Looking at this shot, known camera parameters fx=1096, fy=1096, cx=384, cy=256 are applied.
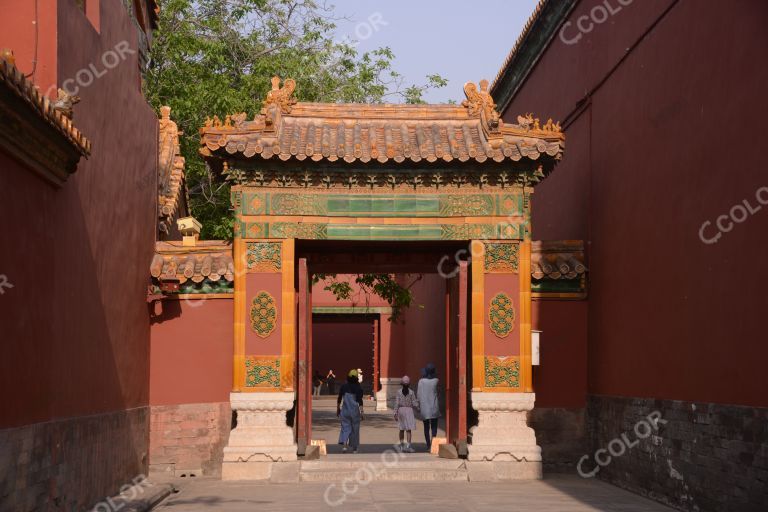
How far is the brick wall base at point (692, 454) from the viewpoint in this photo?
33.2 ft

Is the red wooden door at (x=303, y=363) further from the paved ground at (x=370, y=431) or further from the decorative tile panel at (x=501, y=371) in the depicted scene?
the decorative tile panel at (x=501, y=371)

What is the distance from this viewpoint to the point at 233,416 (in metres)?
16.1

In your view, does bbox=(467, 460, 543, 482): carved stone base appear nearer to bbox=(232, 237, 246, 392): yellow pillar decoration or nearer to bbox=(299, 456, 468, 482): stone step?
bbox=(299, 456, 468, 482): stone step

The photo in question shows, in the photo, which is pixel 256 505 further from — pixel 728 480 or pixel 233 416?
pixel 728 480

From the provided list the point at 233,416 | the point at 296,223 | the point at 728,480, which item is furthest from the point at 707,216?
the point at 233,416

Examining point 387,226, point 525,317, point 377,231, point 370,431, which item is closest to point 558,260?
point 525,317

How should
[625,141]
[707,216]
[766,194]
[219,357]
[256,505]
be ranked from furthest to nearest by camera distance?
[219,357] → [625,141] → [256,505] → [707,216] → [766,194]

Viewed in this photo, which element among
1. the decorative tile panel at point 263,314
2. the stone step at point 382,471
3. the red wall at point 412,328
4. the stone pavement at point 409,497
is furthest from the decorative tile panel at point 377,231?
the red wall at point 412,328

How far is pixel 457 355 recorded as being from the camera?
16.4m

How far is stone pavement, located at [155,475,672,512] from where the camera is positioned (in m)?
12.5

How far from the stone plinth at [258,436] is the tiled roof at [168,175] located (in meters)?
3.66

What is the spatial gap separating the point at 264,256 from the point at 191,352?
1.86 meters

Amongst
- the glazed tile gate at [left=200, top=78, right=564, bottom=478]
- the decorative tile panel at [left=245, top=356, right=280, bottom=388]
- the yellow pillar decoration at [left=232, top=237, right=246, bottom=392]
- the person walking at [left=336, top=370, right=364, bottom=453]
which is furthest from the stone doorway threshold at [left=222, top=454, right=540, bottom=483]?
the person walking at [left=336, top=370, right=364, bottom=453]

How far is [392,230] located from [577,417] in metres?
4.00
